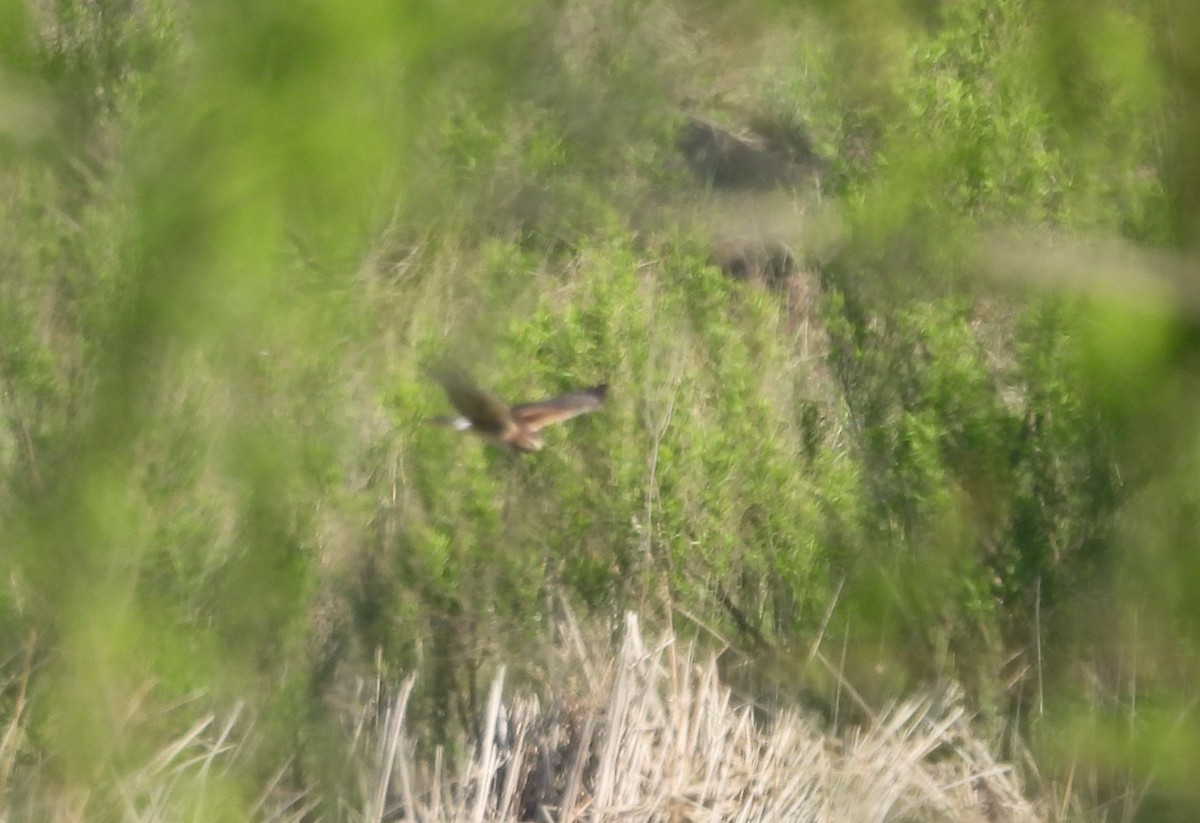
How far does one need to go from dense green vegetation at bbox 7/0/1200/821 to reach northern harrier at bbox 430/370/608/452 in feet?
2.57

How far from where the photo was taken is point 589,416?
563 cm

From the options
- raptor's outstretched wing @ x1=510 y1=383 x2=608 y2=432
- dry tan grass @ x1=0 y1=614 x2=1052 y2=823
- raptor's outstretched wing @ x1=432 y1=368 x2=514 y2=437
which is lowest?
dry tan grass @ x1=0 y1=614 x2=1052 y2=823

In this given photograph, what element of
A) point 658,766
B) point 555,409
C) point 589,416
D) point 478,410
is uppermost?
point 478,410

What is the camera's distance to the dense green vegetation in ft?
16.1

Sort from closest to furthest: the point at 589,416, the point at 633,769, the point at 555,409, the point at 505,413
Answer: the point at 633,769, the point at 505,413, the point at 555,409, the point at 589,416

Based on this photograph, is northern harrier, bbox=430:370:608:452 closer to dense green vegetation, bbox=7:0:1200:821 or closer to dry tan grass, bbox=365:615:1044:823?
dry tan grass, bbox=365:615:1044:823

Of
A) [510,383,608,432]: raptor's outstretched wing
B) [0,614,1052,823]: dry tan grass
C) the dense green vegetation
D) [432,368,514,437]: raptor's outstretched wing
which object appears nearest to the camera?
[432,368,514,437]: raptor's outstretched wing

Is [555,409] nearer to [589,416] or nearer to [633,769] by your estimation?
[633,769]

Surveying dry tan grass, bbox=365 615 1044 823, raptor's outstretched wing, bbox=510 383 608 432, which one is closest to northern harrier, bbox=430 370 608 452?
raptor's outstretched wing, bbox=510 383 608 432

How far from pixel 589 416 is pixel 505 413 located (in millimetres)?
1459

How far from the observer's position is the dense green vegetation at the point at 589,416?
4.91 m

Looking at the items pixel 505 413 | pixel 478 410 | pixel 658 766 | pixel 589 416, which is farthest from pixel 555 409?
pixel 589 416

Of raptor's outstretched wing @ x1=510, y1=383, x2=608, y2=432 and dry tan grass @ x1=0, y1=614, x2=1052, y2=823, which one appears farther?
raptor's outstretched wing @ x1=510, y1=383, x2=608, y2=432

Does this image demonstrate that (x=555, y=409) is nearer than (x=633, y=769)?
No
